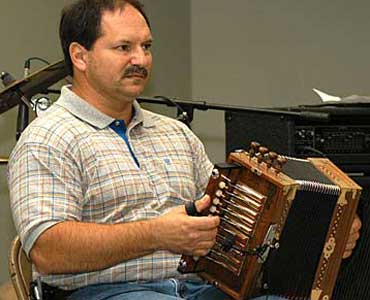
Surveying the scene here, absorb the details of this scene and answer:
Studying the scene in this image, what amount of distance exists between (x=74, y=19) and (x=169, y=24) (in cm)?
179

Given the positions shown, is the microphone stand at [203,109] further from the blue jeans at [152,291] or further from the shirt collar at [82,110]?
the blue jeans at [152,291]

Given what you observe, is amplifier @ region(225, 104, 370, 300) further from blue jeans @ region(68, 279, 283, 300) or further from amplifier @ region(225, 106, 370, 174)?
blue jeans @ region(68, 279, 283, 300)

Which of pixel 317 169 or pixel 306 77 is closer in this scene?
pixel 317 169

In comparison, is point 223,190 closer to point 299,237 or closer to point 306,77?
point 299,237

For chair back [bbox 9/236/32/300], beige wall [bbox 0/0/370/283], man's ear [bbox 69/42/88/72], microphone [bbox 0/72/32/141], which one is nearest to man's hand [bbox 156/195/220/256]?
chair back [bbox 9/236/32/300]

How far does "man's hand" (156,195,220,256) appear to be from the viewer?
1510 mm

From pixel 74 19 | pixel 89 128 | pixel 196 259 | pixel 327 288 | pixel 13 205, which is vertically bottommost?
pixel 327 288

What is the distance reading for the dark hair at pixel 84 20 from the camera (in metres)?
1.79

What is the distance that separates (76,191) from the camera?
1.60m

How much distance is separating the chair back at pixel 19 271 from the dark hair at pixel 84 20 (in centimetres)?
52

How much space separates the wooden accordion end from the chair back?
0.39 meters

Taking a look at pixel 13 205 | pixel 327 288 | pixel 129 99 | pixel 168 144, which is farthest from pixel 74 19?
pixel 327 288

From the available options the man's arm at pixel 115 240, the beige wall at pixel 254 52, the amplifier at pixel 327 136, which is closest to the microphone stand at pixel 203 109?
the amplifier at pixel 327 136

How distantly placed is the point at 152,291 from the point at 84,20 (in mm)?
713
